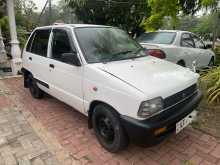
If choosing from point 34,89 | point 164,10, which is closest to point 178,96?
point 164,10

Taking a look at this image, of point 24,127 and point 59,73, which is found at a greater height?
point 59,73

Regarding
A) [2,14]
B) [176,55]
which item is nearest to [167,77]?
[176,55]

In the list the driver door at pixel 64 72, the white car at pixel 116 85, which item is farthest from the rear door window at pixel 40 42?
the driver door at pixel 64 72

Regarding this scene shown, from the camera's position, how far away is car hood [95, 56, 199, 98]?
2.54 metres

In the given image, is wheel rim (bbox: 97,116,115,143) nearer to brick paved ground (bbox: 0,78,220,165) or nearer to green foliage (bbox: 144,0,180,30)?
brick paved ground (bbox: 0,78,220,165)

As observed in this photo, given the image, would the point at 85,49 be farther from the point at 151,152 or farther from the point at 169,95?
the point at 151,152

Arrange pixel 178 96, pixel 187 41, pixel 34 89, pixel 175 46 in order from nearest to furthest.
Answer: pixel 178 96
pixel 34 89
pixel 175 46
pixel 187 41

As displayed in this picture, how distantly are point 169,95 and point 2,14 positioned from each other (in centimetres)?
1281

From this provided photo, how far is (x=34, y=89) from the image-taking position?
501 centimetres

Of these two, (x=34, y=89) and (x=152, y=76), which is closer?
(x=152, y=76)

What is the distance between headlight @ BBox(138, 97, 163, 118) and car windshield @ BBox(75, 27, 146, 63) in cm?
104

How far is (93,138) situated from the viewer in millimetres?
3365

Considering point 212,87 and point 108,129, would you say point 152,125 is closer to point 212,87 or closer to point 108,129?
point 108,129

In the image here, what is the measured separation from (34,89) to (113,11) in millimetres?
7895
